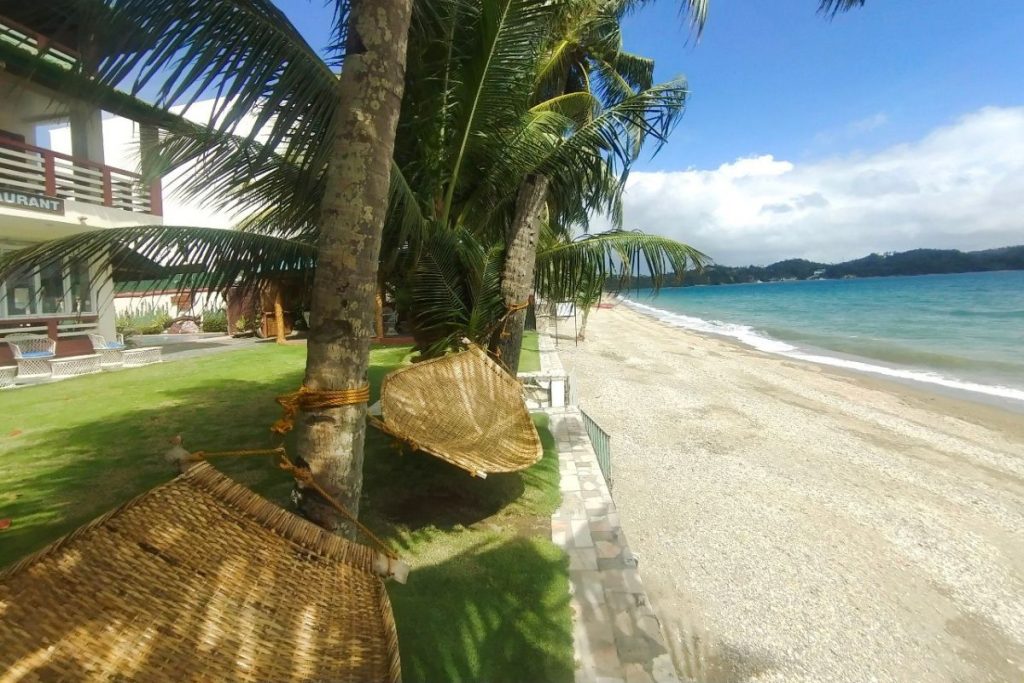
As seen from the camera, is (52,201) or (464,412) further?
(52,201)

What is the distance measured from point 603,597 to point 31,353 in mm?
9466

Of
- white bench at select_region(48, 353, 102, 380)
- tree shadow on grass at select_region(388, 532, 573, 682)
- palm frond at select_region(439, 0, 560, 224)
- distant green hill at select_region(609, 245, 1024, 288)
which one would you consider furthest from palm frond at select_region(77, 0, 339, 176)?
distant green hill at select_region(609, 245, 1024, 288)

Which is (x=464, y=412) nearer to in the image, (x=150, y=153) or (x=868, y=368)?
(x=150, y=153)

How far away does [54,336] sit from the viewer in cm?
870

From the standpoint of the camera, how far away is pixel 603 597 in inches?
107

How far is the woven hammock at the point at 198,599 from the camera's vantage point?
4.71ft

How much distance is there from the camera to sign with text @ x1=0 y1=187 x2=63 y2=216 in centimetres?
678

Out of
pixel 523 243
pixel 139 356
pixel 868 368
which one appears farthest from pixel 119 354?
pixel 868 368

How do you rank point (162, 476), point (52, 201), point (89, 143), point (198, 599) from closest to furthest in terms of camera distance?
point (198, 599), point (162, 476), point (52, 201), point (89, 143)

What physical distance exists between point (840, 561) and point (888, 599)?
50 cm

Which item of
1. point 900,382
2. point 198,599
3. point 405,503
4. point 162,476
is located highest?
point 198,599

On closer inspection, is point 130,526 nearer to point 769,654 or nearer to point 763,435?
point 769,654

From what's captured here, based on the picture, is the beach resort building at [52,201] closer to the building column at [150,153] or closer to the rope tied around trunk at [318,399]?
the building column at [150,153]

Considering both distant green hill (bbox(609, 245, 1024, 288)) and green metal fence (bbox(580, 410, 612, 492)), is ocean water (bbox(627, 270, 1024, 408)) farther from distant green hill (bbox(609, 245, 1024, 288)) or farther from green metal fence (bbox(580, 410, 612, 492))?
distant green hill (bbox(609, 245, 1024, 288))
